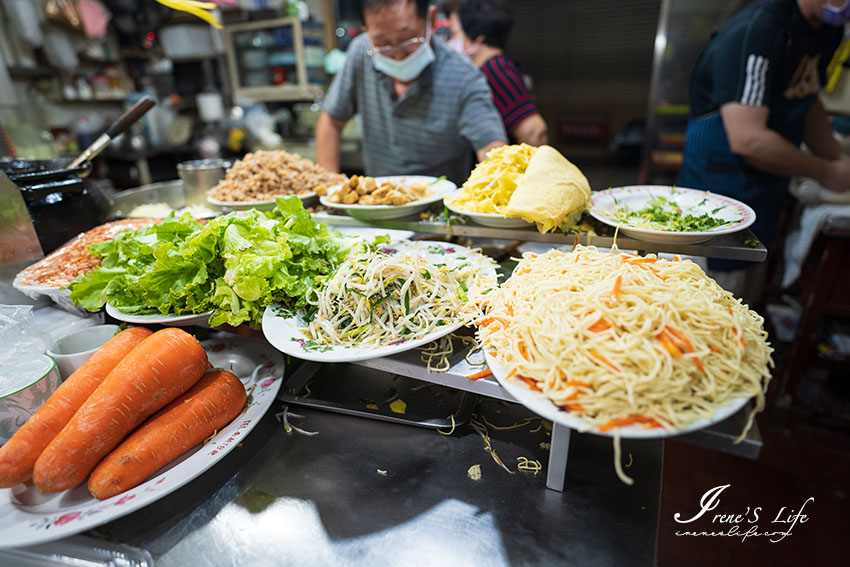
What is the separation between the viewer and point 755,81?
104 inches

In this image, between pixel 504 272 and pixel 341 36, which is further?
pixel 341 36

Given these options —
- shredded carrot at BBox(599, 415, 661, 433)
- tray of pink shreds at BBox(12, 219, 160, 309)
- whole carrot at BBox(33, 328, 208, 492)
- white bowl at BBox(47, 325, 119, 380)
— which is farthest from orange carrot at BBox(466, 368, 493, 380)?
tray of pink shreds at BBox(12, 219, 160, 309)

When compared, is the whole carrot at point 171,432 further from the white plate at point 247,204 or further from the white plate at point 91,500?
the white plate at point 247,204

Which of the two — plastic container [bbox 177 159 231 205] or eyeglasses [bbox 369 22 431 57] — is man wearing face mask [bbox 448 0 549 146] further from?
plastic container [bbox 177 159 231 205]

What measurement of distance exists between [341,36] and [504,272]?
6.78 metres

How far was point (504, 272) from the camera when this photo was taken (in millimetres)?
1813

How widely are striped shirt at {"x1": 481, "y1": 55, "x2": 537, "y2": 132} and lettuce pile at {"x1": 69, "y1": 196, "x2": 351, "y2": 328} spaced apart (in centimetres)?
284

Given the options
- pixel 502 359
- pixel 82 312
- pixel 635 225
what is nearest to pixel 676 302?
pixel 502 359

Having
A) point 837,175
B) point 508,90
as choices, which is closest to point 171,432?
point 508,90

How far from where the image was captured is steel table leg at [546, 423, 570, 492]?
4.09ft

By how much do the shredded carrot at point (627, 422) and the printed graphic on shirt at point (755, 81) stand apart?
2.76m

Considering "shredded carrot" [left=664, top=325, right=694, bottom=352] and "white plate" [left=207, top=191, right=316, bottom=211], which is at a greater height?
"white plate" [left=207, top=191, right=316, bottom=211]

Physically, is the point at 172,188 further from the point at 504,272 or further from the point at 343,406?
the point at 504,272

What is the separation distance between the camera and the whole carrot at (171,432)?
124cm
